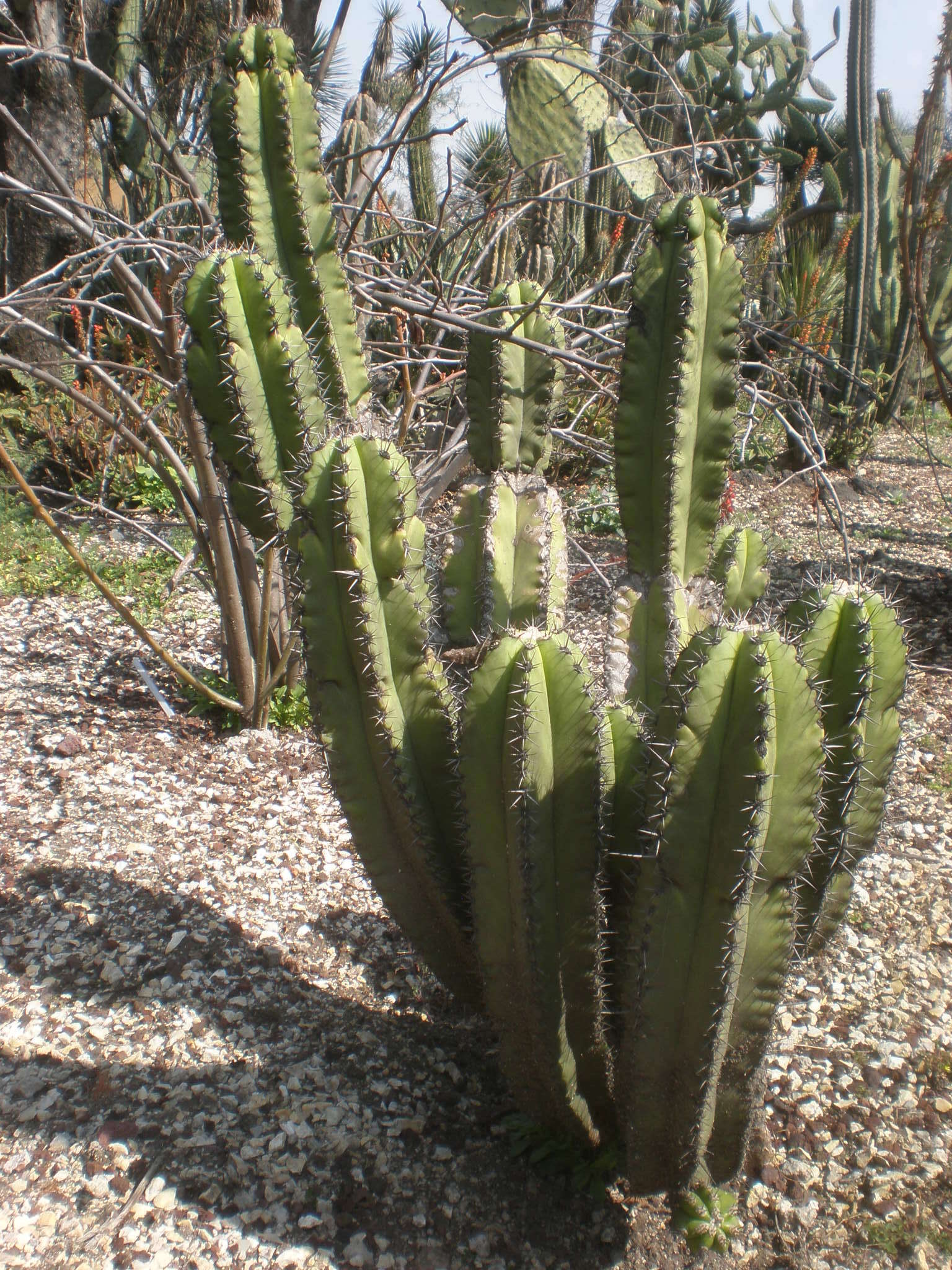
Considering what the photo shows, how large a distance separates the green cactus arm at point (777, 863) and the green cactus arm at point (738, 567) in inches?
39.9

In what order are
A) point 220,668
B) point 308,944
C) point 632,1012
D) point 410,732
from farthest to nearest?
point 220,668, point 308,944, point 410,732, point 632,1012

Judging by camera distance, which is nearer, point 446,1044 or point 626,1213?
point 626,1213

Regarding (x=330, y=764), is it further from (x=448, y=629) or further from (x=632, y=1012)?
(x=632, y=1012)

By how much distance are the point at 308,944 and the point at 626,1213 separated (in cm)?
99

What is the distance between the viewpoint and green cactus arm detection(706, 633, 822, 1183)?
49.3 inches

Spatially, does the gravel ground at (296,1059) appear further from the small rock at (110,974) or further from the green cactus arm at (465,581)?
the green cactus arm at (465,581)

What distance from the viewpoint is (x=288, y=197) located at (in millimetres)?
2098

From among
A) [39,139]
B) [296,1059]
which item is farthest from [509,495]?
[39,139]

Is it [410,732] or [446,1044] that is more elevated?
[410,732]

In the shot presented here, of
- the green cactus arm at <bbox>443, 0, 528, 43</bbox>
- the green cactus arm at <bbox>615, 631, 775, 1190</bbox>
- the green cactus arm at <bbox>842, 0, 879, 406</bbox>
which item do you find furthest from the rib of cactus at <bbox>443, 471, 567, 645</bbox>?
the green cactus arm at <bbox>842, 0, 879, 406</bbox>

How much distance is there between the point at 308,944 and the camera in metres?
2.27

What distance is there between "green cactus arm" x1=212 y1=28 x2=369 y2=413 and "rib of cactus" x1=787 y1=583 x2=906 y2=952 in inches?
A: 47.5

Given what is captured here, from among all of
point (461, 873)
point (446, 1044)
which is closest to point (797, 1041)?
point (446, 1044)

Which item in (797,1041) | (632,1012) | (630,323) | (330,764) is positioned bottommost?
(797,1041)
